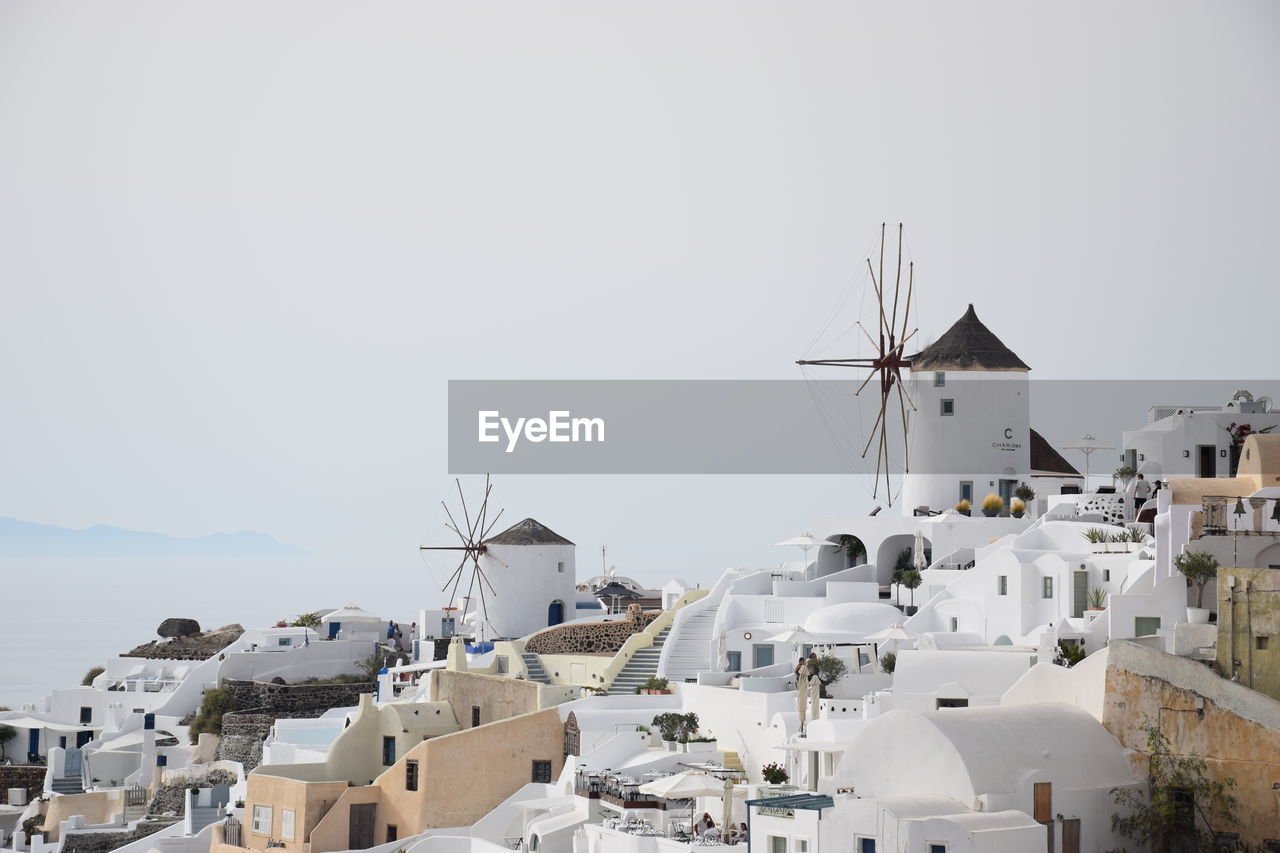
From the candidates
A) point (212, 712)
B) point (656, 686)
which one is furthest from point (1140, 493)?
point (212, 712)

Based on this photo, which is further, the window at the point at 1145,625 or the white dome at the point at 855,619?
the white dome at the point at 855,619

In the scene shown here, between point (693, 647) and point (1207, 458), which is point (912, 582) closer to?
point (693, 647)

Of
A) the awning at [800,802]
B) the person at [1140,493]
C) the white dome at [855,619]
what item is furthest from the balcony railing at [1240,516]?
the awning at [800,802]

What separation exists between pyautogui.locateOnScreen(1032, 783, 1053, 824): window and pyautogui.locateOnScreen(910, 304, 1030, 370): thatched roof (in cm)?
1931

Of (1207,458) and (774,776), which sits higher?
(1207,458)

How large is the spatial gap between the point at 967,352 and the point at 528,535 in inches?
429

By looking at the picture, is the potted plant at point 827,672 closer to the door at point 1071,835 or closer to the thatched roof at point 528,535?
the door at point 1071,835

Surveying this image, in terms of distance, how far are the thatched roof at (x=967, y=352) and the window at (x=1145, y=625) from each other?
13.1 meters

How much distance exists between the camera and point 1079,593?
31.3m

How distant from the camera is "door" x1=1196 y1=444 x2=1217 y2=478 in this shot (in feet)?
133

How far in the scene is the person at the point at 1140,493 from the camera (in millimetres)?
35031

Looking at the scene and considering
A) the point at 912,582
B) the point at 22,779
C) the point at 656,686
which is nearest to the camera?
the point at 656,686

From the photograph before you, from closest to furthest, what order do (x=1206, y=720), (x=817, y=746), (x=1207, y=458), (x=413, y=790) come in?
(x=1206, y=720), (x=817, y=746), (x=413, y=790), (x=1207, y=458)

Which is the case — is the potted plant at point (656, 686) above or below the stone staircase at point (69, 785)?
above
